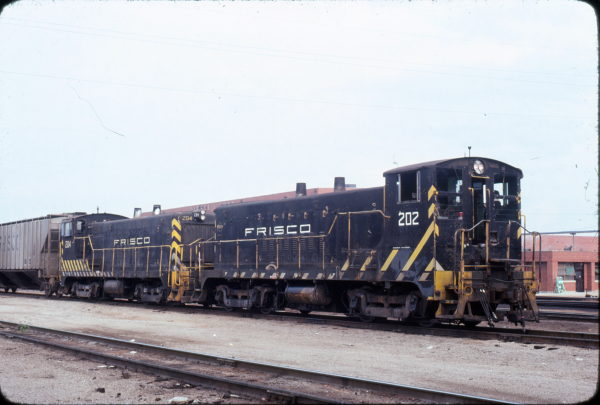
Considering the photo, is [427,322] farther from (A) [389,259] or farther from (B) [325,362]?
(B) [325,362]

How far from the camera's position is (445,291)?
13.2 metres

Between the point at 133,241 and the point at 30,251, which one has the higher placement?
the point at 133,241

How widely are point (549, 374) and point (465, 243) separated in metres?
4.90

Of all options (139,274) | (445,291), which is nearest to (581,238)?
(139,274)

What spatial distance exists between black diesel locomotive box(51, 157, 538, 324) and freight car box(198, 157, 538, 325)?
2 cm

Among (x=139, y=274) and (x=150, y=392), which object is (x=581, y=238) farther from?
(x=150, y=392)

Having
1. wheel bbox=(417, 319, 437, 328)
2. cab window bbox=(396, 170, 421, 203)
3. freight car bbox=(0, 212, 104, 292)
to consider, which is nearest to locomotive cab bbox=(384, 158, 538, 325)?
cab window bbox=(396, 170, 421, 203)

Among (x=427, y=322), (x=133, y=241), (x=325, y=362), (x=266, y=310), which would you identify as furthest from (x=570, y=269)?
(x=325, y=362)

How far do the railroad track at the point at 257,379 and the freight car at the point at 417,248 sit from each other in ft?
17.3

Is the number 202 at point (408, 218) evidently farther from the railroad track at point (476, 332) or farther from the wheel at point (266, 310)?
the wheel at point (266, 310)

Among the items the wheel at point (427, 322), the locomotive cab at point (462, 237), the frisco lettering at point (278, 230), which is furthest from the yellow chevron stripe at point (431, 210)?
the frisco lettering at point (278, 230)

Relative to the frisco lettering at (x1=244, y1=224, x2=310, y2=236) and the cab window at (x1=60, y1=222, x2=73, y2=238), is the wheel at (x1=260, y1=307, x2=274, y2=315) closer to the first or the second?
the frisco lettering at (x1=244, y1=224, x2=310, y2=236)

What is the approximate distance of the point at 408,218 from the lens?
556 inches

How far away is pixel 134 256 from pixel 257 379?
1698cm
